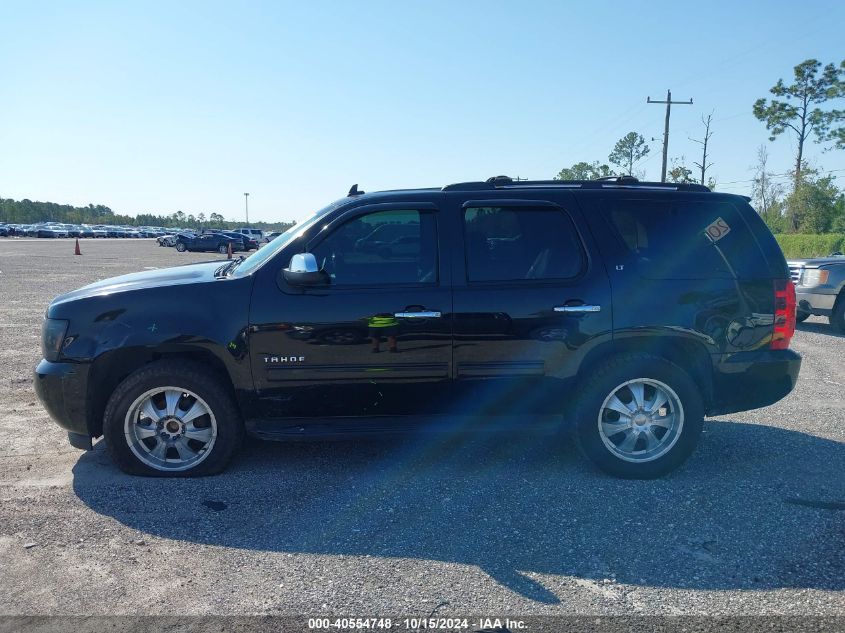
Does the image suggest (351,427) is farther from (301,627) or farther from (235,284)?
(301,627)

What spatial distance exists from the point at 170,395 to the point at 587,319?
2825 millimetres

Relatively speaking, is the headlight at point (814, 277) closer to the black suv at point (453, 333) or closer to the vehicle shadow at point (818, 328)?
the vehicle shadow at point (818, 328)

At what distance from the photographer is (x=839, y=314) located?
10266mm

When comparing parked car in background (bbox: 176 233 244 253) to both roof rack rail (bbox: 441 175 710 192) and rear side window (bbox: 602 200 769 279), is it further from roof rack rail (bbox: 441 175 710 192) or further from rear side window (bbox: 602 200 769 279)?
rear side window (bbox: 602 200 769 279)

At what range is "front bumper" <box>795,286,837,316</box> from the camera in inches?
402

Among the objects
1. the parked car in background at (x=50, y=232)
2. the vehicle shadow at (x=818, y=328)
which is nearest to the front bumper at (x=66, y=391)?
the vehicle shadow at (x=818, y=328)

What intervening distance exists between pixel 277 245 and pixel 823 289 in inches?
369

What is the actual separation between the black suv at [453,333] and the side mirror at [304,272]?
0.04 feet

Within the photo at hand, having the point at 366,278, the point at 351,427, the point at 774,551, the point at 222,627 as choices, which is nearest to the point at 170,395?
the point at 351,427

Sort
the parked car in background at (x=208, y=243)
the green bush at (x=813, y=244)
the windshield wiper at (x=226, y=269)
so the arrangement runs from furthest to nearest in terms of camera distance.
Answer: the parked car in background at (x=208, y=243)
the green bush at (x=813, y=244)
the windshield wiper at (x=226, y=269)

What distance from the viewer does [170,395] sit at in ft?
14.0

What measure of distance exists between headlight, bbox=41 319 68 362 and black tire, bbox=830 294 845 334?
423 inches

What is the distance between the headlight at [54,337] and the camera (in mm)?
4238

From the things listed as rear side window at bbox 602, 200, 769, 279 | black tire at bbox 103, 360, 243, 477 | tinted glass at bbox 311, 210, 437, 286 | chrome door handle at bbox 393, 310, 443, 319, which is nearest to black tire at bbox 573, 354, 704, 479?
rear side window at bbox 602, 200, 769, 279
